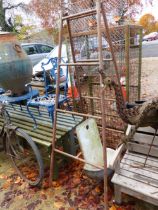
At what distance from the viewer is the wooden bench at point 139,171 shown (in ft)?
6.86

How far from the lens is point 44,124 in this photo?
10.4 ft

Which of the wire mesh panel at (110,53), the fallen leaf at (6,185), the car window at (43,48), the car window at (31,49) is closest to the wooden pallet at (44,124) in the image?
the wire mesh panel at (110,53)

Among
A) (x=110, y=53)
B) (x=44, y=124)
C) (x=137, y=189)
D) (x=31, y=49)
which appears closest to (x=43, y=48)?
(x=31, y=49)

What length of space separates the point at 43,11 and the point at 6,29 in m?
3.76

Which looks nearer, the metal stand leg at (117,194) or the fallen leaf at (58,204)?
the metal stand leg at (117,194)

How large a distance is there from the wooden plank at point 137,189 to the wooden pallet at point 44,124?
91cm

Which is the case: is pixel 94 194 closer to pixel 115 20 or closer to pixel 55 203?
pixel 55 203

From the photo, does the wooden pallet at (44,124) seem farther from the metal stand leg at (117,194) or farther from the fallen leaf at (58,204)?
the metal stand leg at (117,194)

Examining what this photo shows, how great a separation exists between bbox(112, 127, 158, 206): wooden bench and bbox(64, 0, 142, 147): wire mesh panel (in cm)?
62

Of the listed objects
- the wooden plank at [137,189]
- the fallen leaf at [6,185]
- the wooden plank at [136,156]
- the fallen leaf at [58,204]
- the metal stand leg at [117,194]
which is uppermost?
the wooden plank at [136,156]

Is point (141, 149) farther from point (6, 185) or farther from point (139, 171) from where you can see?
point (6, 185)

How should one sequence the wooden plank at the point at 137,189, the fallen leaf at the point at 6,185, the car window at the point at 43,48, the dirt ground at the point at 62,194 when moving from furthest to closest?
the car window at the point at 43,48 < the fallen leaf at the point at 6,185 < the dirt ground at the point at 62,194 < the wooden plank at the point at 137,189

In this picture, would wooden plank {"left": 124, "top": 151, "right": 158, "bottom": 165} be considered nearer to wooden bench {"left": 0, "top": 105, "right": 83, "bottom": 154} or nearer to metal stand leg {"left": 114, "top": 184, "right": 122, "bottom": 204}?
metal stand leg {"left": 114, "top": 184, "right": 122, "bottom": 204}

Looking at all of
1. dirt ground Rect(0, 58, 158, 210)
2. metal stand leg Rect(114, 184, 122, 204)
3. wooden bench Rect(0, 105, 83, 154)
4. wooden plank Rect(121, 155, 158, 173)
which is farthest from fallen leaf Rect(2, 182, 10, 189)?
wooden plank Rect(121, 155, 158, 173)
